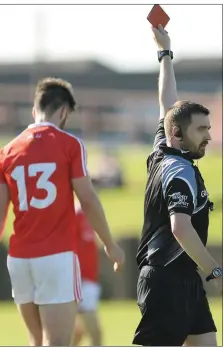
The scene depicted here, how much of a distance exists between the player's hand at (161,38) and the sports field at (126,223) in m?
3.92

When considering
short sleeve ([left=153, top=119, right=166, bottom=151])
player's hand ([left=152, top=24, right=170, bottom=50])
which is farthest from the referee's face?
player's hand ([left=152, top=24, right=170, bottom=50])

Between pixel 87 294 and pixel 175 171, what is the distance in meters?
4.77

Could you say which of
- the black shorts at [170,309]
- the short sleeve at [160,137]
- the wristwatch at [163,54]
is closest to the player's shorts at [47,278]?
the black shorts at [170,309]

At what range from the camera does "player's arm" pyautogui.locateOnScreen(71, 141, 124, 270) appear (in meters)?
7.73

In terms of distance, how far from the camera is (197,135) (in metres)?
7.23

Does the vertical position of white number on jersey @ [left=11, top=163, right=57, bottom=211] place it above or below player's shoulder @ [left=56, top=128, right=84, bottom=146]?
below

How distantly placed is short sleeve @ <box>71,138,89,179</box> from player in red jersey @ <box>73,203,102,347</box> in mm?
3879

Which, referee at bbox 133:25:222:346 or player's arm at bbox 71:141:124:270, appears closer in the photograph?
referee at bbox 133:25:222:346

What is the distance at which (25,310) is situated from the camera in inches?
309

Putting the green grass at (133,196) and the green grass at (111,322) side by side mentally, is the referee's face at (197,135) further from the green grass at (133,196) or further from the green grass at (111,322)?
the green grass at (133,196)

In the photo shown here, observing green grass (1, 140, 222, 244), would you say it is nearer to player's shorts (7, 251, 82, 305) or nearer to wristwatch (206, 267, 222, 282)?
player's shorts (7, 251, 82, 305)

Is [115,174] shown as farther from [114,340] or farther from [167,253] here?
[167,253]

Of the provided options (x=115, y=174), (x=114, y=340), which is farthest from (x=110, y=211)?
(x=114, y=340)

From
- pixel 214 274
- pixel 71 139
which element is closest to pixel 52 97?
pixel 71 139
